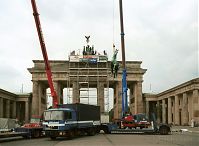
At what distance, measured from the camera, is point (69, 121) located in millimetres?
35594

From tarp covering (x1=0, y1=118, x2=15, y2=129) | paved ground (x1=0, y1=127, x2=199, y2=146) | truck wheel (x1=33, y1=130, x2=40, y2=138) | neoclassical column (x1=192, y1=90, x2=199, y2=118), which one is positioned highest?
neoclassical column (x1=192, y1=90, x2=199, y2=118)

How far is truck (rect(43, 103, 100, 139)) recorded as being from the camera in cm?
3441

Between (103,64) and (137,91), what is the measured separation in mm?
15702

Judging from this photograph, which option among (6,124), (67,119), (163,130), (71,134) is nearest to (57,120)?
(67,119)

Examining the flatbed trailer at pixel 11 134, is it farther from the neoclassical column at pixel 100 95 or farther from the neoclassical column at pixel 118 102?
the neoclassical column at pixel 118 102

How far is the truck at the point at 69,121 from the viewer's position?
3441 cm

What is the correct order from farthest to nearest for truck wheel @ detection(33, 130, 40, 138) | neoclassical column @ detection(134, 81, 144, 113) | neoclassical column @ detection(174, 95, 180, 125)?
neoclassical column @ detection(134, 81, 144, 113) → neoclassical column @ detection(174, 95, 180, 125) → truck wheel @ detection(33, 130, 40, 138)

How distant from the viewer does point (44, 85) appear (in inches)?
4166

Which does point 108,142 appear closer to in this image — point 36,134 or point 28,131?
point 28,131

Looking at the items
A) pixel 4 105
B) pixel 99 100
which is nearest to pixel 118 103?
pixel 99 100

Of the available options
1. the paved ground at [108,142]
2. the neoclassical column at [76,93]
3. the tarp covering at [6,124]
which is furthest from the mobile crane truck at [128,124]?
the neoclassical column at [76,93]

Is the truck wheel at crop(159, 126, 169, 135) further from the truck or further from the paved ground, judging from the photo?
the paved ground

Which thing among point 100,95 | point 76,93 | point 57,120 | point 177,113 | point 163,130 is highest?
point 76,93

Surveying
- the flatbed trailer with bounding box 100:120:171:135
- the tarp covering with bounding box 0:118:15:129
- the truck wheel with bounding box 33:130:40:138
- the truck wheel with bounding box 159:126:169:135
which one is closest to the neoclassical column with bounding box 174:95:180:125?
the flatbed trailer with bounding box 100:120:171:135
